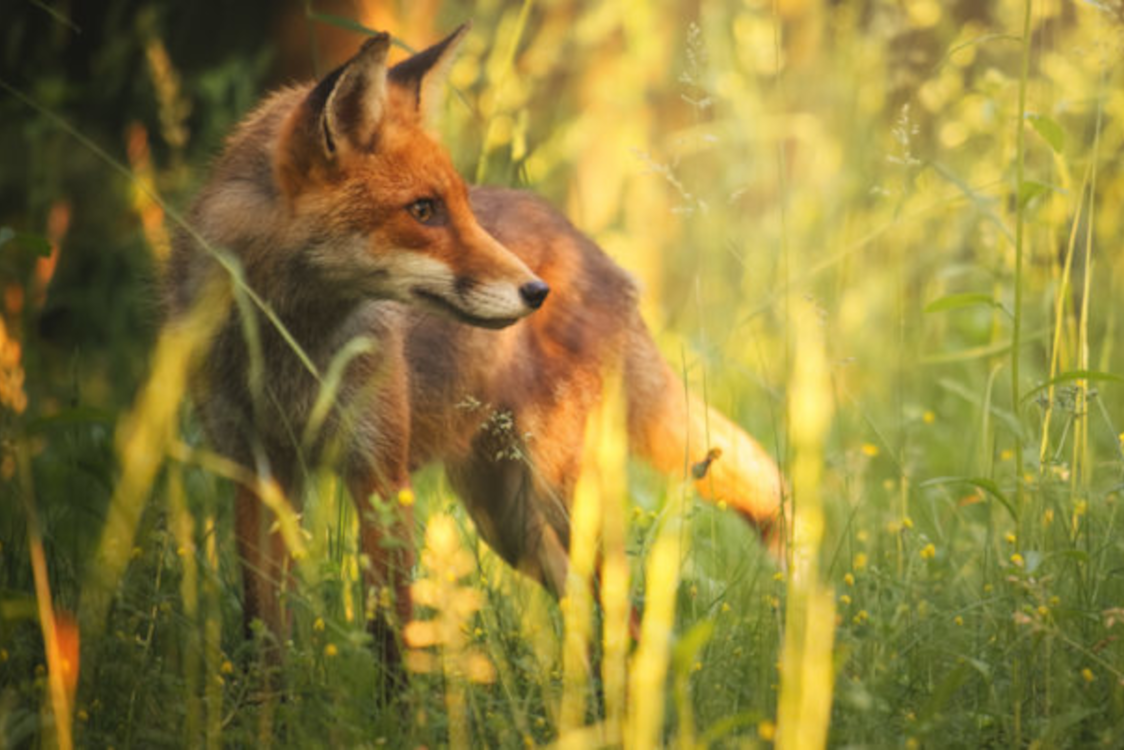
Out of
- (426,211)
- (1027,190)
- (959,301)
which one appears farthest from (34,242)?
(1027,190)

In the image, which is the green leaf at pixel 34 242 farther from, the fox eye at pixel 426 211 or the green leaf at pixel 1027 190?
the green leaf at pixel 1027 190

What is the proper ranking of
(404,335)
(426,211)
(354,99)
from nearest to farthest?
(354,99), (426,211), (404,335)

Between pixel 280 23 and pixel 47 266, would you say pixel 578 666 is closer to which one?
pixel 47 266

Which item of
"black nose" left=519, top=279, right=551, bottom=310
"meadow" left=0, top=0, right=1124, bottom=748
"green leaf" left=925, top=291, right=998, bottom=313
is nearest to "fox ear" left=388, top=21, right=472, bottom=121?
"meadow" left=0, top=0, right=1124, bottom=748

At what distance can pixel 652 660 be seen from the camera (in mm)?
1808

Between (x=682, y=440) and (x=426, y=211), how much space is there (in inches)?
52.6

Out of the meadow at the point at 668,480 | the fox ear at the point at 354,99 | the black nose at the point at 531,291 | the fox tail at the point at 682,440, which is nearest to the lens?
the meadow at the point at 668,480

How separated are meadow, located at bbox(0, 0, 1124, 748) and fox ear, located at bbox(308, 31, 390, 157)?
452 millimetres

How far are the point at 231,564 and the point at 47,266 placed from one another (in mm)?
1006

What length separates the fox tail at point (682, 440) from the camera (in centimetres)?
371

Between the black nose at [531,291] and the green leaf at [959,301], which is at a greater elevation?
the black nose at [531,291]

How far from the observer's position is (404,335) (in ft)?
10.9

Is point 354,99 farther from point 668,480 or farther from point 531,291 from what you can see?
point 668,480

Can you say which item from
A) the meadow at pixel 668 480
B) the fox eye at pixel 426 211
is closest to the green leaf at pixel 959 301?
the meadow at pixel 668 480
